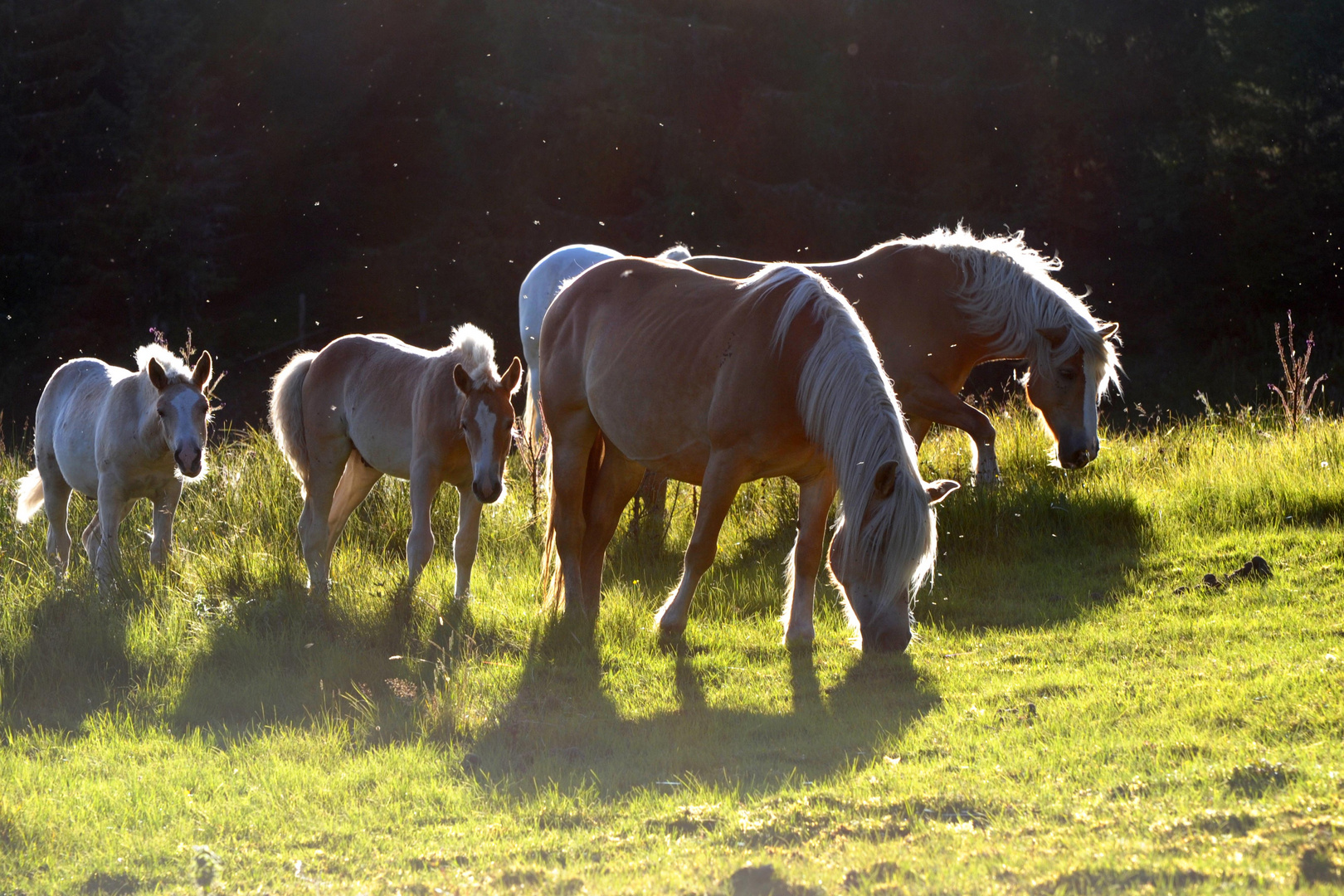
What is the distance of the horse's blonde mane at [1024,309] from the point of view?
6.82m

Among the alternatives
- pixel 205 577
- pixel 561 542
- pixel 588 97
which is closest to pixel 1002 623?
pixel 561 542

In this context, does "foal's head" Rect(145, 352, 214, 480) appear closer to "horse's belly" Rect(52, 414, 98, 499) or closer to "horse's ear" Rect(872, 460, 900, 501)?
"horse's belly" Rect(52, 414, 98, 499)

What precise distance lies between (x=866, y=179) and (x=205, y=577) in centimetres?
2015

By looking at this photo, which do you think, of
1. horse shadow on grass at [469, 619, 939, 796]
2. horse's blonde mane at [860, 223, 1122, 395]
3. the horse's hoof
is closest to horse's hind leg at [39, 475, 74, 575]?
horse shadow on grass at [469, 619, 939, 796]

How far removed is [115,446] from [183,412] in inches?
30.3

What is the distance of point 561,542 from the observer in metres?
6.16

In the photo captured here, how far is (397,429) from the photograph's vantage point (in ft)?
22.2

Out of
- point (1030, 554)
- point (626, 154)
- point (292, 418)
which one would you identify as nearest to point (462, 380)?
point (292, 418)

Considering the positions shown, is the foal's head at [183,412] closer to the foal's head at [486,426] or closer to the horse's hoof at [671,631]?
the foal's head at [486,426]

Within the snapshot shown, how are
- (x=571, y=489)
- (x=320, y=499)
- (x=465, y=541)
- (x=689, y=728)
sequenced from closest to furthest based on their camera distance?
(x=689, y=728) → (x=571, y=489) → (x=465, y=541) → (x=320, y=499)

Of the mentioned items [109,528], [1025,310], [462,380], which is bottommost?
[109,528]

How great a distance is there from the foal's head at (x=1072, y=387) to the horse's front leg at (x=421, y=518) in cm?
344

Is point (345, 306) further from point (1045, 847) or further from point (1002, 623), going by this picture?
point (1045, 847)

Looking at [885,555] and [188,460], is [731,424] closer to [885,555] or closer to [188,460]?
[885,555]
